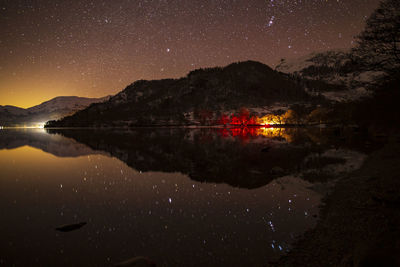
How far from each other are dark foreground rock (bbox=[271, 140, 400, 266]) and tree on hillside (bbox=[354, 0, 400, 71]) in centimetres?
972

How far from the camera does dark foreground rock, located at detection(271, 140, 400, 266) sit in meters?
6.36

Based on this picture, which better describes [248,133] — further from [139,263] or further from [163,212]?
[139,263]

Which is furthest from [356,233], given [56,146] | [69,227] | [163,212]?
[56,146]

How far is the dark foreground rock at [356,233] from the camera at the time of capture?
636 centimetres

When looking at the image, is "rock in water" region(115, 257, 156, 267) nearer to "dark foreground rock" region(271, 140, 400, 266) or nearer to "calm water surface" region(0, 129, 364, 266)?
"calm water surface" region(0, 129, 364, 266)

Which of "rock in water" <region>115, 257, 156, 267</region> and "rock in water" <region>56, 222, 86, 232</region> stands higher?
"rock in water" <region>115, 257, 156, 267</region>

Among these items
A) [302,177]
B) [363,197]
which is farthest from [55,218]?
[302,177]

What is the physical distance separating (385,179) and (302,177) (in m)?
6.09

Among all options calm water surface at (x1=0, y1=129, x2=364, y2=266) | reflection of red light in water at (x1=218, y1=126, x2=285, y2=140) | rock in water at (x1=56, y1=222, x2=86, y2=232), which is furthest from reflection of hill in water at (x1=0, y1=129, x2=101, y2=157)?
reflection of red light in water at (x1=218, y1=126, x2=285, y2=140)

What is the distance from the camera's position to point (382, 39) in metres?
18.3

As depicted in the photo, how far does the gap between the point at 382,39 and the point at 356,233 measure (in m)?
15.8

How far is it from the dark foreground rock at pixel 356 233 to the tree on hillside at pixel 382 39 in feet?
31.9

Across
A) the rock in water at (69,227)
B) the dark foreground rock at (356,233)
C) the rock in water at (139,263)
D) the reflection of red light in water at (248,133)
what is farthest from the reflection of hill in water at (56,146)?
the reflection of red light in water at (248,133)

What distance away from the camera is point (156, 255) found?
959 cm
